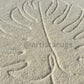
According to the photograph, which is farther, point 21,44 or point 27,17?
point 27,17

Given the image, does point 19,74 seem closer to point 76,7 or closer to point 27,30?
point 27,30

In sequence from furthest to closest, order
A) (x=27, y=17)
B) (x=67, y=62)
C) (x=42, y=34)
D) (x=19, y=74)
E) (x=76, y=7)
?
(x=76, y=7), (x=27, y=17), (x=42, y=34), (x=67, y=62), (x=19, y=74)

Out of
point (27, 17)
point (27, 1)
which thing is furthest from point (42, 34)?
point (27, 1)

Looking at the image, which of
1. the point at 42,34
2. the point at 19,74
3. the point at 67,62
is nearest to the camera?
the point at 19,74

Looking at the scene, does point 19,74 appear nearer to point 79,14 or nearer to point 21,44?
point 21,44

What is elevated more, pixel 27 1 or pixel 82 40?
pixel 27 1

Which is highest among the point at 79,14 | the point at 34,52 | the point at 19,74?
the point at 79,14

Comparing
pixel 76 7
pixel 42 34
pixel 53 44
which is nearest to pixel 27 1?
pixel 76 7
